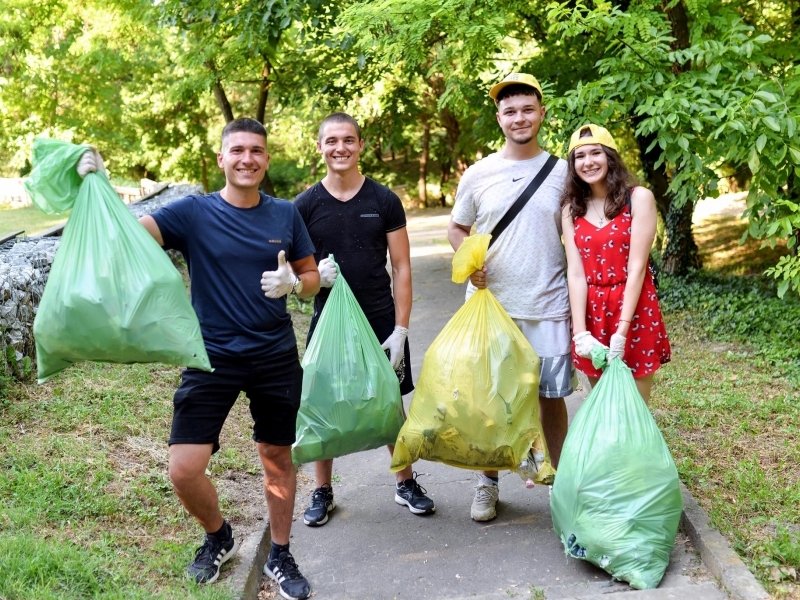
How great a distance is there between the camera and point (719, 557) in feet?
10.2

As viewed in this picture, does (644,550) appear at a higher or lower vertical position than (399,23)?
lower

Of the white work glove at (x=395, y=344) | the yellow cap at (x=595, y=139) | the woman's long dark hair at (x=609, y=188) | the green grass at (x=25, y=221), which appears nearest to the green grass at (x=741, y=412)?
the woman's long dark hair at (x=609, y=188)

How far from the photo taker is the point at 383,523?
3873mm

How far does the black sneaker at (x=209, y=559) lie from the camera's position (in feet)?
10.0

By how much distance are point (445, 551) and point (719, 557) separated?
1139mm

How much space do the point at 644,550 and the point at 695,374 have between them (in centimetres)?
305

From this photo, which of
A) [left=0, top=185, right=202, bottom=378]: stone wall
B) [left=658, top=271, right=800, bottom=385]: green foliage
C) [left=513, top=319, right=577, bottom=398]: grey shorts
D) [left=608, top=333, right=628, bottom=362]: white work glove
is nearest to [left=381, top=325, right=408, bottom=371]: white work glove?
[left=513, top=319, right=577, bottom=398]: grey shorts

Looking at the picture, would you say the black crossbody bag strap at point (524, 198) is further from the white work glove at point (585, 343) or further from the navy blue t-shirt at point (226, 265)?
the navy blue t-shirt at point (226, 265)

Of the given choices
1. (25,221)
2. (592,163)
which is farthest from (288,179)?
(592,163)

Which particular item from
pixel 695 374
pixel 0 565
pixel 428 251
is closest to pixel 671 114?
pixel 695 374

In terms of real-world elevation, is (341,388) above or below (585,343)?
below

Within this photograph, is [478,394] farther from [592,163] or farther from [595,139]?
[595,139]

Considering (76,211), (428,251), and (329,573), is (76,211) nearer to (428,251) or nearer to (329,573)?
(329,573)

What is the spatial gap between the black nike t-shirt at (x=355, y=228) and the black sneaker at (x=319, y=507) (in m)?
0.99
